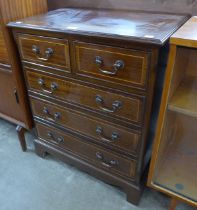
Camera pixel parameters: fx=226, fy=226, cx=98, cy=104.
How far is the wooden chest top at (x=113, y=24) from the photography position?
783 millimetres

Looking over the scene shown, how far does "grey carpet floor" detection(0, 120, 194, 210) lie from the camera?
1.18 meters

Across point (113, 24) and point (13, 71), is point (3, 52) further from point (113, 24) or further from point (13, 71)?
point (113, 24)

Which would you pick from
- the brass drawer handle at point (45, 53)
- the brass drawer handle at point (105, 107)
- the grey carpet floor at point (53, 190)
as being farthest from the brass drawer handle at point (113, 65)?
the grey carpet floor at point (53, 190)

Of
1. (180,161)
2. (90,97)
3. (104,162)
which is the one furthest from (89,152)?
(180,161)

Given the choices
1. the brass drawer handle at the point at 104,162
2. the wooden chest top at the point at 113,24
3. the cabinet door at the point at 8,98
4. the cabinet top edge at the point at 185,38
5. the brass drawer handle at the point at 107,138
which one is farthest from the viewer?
the cabinet door at the point at 8,98

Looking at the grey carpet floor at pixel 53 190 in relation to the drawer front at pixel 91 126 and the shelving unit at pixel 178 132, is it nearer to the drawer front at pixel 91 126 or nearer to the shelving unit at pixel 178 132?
the shelving unit at pixel 178 132

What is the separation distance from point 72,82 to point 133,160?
455mm

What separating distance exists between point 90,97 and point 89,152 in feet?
1.14

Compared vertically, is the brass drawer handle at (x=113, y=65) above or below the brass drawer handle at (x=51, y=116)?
above

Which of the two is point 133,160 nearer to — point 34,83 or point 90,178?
point 90,178

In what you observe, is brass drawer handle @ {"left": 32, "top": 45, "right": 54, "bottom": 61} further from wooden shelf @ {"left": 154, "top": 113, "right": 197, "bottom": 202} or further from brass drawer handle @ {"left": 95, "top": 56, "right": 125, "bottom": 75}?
wooden shelf @ {"left": 154, "top": 113, "right": 197, "bottom": 202}

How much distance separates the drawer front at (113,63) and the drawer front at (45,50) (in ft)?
0.22

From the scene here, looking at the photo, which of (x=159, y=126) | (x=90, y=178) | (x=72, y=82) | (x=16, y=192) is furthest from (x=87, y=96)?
(x=16, y=192)

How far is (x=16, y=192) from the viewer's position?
1.26m
